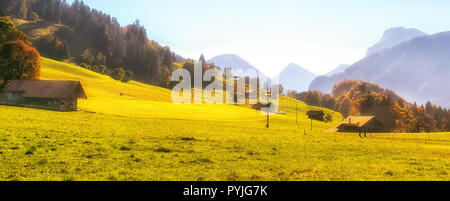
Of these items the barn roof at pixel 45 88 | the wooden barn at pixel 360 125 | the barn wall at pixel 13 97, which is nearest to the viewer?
the barn roof at pixel 45 88

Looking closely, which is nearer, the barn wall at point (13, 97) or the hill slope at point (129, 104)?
the barn wall at point (13, 97)

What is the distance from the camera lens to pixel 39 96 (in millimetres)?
62469

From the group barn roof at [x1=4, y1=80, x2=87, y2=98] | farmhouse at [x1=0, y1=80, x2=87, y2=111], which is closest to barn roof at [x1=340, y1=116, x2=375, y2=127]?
farmhouse at [x1=0, y1=80, x2=87, y2=111]

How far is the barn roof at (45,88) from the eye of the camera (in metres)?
62.6

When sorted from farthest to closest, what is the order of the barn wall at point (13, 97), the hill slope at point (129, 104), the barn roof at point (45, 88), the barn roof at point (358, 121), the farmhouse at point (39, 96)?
the barn roof at point (358, 121)
the hill slope at point (129, 104)
the barn wall at point (13, 97)
the barn roof at point (45, 88)
the farmhouse at point (39, 96)

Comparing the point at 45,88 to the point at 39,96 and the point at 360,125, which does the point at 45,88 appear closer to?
the point at 39,96

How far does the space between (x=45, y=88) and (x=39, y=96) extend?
2.78 m

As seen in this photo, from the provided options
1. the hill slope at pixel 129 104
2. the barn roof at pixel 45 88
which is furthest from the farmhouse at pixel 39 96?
the hill slope at pixel 129 104

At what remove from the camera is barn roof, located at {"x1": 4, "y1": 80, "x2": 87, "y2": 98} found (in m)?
62.6

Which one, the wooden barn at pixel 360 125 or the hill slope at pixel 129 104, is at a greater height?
the hill slope at pixel 129 104

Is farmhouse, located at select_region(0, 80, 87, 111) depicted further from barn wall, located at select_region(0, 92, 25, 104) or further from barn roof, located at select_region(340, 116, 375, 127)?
barn roof, located at select_region(340, 116, 375, 127)

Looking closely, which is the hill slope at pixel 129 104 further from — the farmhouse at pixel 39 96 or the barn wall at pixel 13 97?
the barn wall at pixel 13 97
